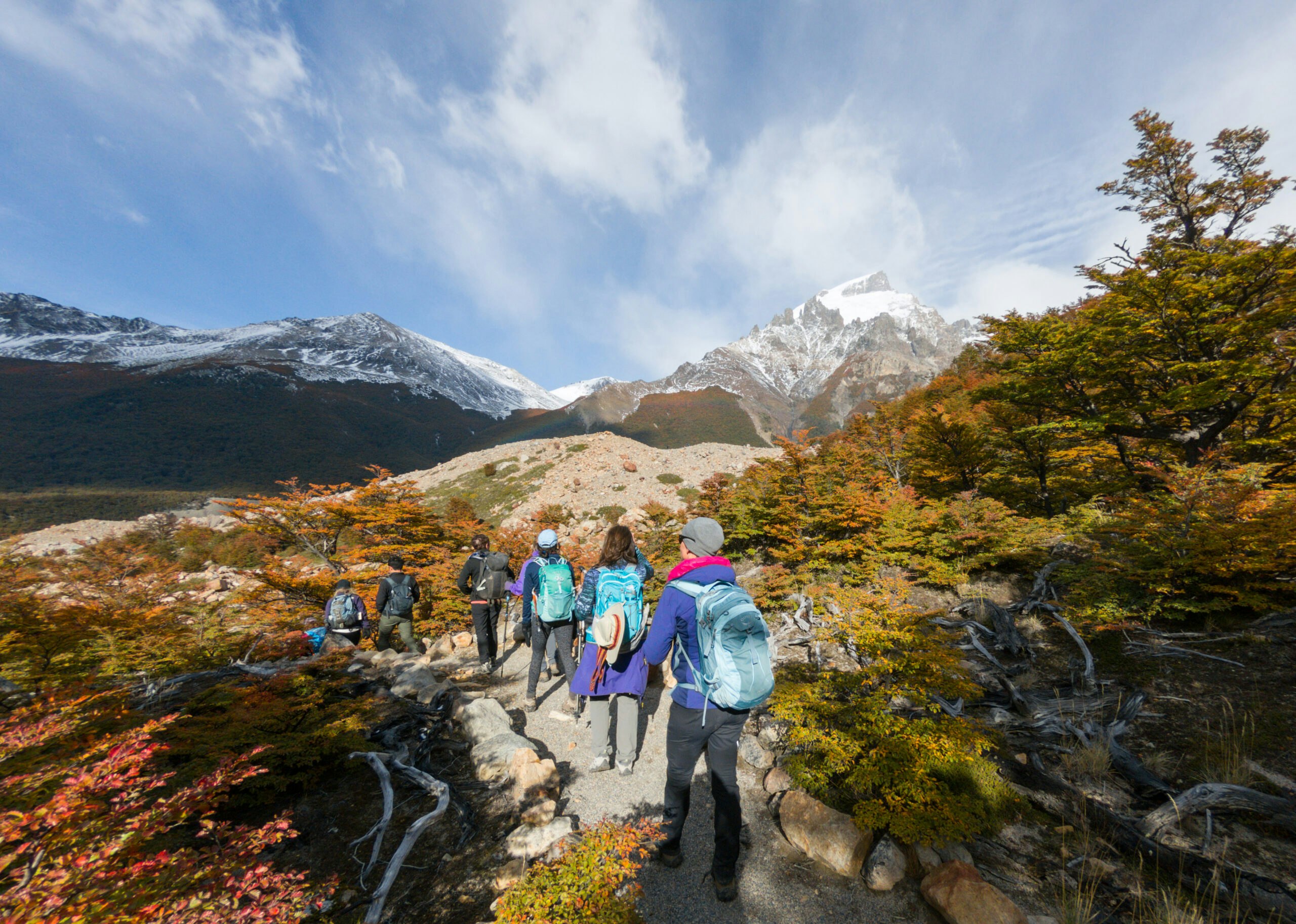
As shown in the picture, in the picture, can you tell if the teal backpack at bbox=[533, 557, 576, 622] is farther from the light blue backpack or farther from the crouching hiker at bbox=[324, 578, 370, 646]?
the crouching hiker at bbox=[324, 578, 370, 646]

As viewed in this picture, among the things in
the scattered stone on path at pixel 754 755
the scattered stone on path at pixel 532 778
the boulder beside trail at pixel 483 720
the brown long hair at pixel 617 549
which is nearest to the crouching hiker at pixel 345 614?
the boulder beside trail at pixel 483 720

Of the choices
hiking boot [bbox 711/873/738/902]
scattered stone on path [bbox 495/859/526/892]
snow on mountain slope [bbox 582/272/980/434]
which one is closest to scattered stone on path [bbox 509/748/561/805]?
scattered stone on path [bbox 495/859/526/892]

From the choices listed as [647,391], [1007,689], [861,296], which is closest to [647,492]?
[1007,689]

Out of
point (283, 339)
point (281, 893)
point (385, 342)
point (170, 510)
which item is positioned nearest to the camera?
point (281, 893)

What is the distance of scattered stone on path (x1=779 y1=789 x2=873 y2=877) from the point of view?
2.83 meters

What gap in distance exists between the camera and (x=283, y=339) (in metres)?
137

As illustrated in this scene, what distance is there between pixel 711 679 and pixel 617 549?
1587 mm

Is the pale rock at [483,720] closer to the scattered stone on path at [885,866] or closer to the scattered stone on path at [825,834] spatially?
the scattered stone on path at [825,834]

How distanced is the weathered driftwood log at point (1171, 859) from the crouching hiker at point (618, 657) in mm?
3254

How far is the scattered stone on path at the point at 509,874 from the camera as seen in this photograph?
2.73 meters

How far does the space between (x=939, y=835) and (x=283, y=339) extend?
188038 millimetres

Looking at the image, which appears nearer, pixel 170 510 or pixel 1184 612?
pixel 1184 612

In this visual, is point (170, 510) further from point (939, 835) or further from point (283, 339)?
A: point (283, 339)

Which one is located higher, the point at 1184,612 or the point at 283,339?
the point at 283,339
